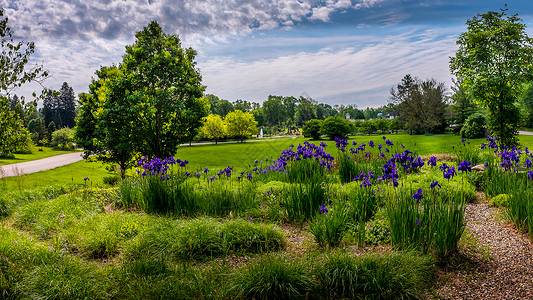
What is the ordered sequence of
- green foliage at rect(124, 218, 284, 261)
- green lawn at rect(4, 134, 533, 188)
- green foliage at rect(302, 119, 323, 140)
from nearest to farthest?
green foliage at rect(124, 218, 284, 261)
green lawn at rect(4, 134, 533, 188)
green foliage at rect(302, 119, 323, 140)

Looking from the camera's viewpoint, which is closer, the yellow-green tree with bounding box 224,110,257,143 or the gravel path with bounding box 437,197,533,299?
the gravel path with bounding box 437,197,533,299

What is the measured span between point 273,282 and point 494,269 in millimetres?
2762

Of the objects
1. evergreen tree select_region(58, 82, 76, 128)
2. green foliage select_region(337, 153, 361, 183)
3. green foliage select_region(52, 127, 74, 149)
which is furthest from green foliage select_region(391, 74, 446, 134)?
evergreen tree select_region(58, 82, 76, 128)

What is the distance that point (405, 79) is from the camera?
54656 mm

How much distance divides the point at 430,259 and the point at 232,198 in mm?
3778

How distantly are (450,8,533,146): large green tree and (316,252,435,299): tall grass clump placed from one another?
40.8 ft

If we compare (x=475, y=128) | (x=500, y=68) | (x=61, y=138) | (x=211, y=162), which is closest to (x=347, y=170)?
(x=500, y=68)

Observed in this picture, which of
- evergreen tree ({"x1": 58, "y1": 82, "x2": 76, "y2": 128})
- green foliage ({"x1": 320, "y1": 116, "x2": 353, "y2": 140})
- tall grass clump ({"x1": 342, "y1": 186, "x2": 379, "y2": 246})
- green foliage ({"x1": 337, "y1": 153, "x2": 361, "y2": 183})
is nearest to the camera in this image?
tall grass clump ({"x1": 342, "y1": 186, "x2": 379, "y2": 246})

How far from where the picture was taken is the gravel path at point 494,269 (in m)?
3.29

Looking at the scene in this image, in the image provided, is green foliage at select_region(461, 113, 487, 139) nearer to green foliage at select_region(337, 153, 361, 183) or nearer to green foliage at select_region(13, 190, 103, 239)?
green foliage at select_region(337, 153, 361, 183)

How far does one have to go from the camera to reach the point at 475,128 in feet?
89.9

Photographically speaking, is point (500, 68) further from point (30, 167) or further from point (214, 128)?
point (214, 128)

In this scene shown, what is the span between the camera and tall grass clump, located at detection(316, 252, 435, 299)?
3.23m

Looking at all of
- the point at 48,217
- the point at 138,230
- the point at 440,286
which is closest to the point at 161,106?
the point at 48,217
